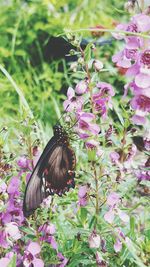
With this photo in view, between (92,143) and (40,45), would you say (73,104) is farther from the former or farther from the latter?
(40,45)

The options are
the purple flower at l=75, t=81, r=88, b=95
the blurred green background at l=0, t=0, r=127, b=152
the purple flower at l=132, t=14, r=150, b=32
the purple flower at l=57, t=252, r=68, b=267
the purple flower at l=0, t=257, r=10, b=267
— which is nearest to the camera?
the purple flower at l=132, t=14, r=150, b=32

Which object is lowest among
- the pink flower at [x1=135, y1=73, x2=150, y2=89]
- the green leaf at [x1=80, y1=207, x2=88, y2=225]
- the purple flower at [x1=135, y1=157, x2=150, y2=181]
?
the green leaf at [x1=80, y1=207, x2=88, y2=225]

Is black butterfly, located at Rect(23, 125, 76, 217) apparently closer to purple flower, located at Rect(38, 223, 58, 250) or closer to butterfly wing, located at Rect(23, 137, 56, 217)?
butterfly wing, located at Rect(23, 137, 56, 217)

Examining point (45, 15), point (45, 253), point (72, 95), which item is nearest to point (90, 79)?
point (72, 95)

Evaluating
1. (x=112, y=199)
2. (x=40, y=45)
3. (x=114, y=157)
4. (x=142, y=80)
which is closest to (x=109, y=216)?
(x=112, y=199)

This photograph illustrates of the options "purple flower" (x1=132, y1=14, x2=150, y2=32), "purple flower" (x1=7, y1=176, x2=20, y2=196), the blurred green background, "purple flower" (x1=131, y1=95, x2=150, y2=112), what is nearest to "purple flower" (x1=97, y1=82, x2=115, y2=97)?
"purple flower" (x1=131, y1=95, x2=150, y2=112)

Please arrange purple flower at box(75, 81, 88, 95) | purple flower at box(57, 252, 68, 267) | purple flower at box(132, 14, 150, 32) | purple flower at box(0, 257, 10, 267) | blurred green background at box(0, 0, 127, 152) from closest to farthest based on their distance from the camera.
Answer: purple flower at box(132, 14, 150, 32), purple flower at box(75, 81, 88, 95), purple flower at box(0, 257, 10, 267), purple flower at box(57, 252, 68, 267), blurred green background at box(0, 0, 127, 152)

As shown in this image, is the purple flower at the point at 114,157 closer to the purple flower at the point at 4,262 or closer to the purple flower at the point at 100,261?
the purple flower at the point at 100,261

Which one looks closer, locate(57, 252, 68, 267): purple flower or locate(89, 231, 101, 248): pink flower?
locate(89, 231, 101, 248): pink flower
